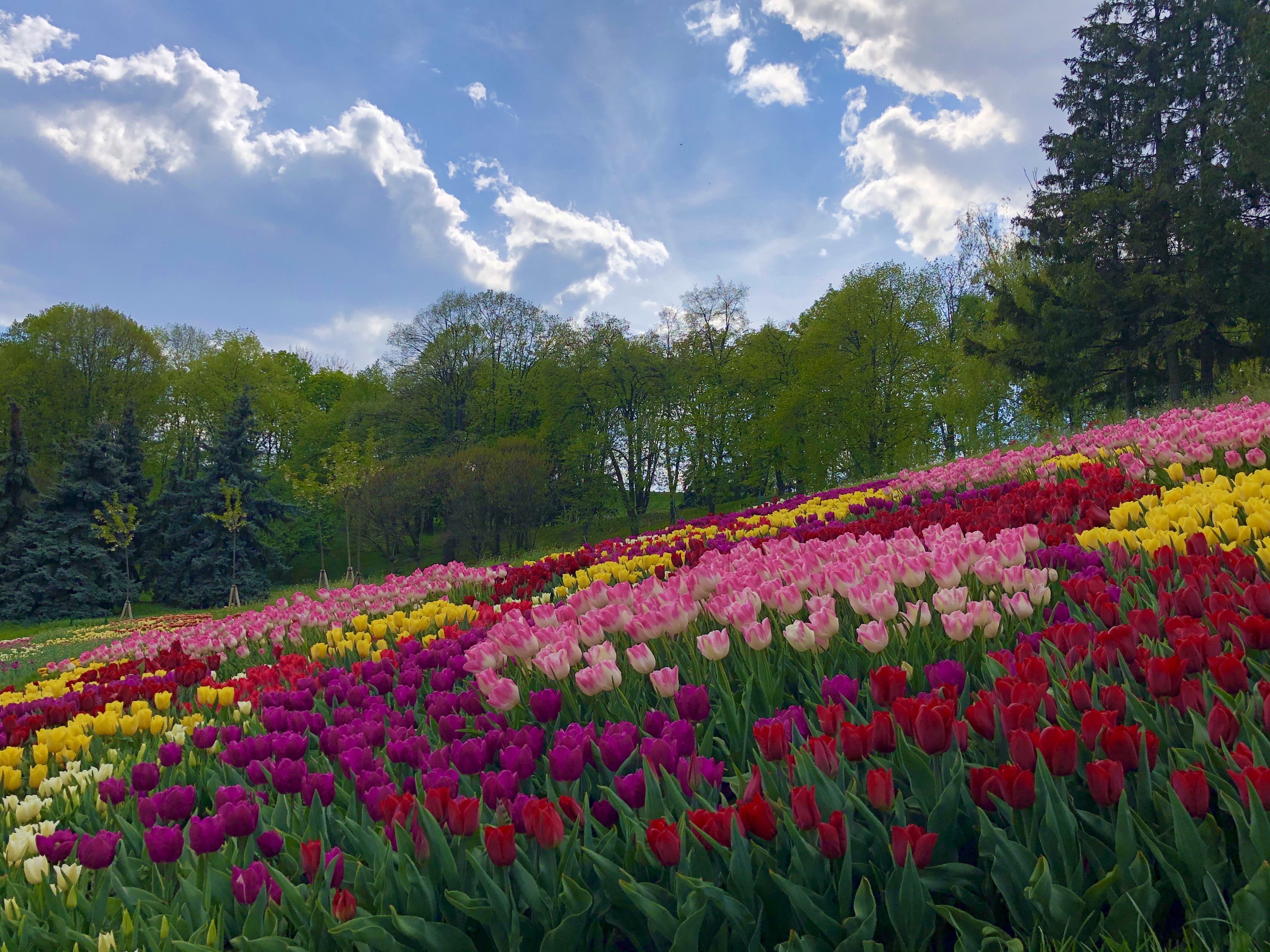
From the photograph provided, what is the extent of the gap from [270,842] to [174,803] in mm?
552

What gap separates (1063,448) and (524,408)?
126 feet

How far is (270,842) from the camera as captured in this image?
6.02 ft

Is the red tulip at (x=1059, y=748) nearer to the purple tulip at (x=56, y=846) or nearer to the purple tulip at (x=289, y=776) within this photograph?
the purple tulip at (x=289, y=776)

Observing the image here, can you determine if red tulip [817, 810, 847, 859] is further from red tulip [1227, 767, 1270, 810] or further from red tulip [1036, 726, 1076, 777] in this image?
red tulip [1227, 767, 1270, 810]

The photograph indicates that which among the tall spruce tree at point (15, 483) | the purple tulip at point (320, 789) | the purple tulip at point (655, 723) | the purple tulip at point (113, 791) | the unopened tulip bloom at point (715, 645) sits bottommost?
the purple tulip at point (113, 791)

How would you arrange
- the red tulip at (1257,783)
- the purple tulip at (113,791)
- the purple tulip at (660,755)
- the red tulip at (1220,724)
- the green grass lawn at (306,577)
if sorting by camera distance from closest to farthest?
the red tulip at (1257,783) < the red tulip at (1220,724) < the purple tulip at (660,755) < the purple tulip at (113,791) < the green grass lawn at (306,577)

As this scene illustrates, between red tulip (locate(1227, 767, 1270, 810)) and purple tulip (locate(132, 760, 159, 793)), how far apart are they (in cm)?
293

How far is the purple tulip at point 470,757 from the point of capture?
208 cm

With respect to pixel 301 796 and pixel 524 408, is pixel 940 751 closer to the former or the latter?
pixel 301 796

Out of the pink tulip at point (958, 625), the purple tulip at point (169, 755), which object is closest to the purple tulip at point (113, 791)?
the purple tulip at point (169, 755)

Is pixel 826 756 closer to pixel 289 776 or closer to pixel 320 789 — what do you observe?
pixel 320 789

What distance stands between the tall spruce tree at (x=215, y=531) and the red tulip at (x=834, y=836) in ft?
120

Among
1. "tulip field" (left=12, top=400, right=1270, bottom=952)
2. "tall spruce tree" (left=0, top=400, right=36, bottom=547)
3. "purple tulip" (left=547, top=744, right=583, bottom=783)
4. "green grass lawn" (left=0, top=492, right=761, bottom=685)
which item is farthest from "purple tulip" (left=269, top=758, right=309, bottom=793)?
"tall spruce tree" (left=0, top=400, right=36, bottom=547)

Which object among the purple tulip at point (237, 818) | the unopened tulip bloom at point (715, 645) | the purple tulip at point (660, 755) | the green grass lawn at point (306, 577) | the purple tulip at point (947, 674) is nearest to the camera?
the purple tulip at point (660, 755)
